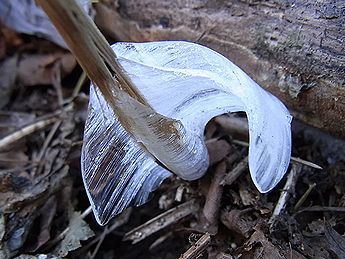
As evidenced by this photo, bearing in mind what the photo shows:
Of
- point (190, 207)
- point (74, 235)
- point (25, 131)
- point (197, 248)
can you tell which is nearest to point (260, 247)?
point (197, 248)

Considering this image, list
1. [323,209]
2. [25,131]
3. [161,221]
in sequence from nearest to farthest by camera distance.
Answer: [323,209] < [161,221] < [25,131]

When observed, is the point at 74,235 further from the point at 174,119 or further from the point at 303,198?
the point at 303,198

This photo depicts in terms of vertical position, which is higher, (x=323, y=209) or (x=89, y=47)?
(x=89, y=47)

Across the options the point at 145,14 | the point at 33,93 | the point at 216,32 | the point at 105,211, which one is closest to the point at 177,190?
the point at 105,211

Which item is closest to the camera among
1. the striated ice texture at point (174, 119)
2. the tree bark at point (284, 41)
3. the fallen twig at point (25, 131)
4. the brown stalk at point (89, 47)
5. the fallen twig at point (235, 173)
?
the brown stalk at point (89, 47)

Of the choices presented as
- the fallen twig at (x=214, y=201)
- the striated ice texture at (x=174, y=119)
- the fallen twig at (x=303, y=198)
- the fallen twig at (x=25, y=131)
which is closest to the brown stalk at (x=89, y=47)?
the striated ice texture at (x=174, y=119)

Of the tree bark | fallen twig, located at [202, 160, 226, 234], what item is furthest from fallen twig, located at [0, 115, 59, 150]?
fallen twig, located at [202, 160, 226, 234]

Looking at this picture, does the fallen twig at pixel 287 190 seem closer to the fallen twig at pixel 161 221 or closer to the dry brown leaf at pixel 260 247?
the dry brown leaf at pixel 260 247

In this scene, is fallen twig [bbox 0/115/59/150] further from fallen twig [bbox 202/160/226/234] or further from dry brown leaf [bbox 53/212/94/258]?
fallen twig [bbox 202/160/226/234]
